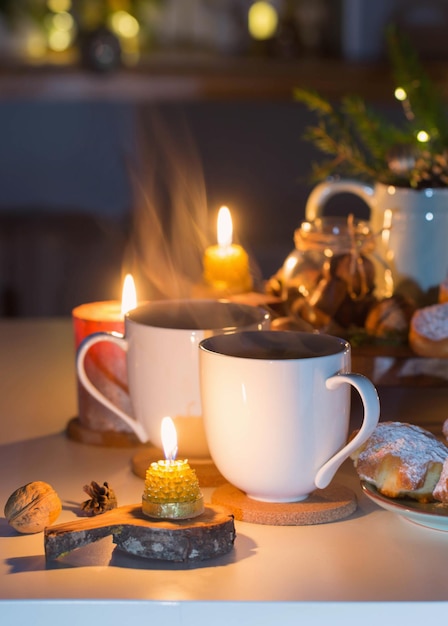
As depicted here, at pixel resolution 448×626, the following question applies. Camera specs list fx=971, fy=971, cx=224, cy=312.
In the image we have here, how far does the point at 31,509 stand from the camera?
70 centimetres

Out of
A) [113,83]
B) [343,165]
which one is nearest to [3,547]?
[343,165]

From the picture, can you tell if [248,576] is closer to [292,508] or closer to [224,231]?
[292,508]

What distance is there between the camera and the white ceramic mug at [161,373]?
2.65 feet

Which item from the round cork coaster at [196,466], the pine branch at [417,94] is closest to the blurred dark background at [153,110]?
the pine branch at [417,94]

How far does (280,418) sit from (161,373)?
0.15m

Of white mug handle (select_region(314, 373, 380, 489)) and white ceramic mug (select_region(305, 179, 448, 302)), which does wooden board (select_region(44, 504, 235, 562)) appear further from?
white ceramic mug (select_region(305, 179, 448, 302))

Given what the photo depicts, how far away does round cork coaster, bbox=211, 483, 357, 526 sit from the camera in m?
0.72

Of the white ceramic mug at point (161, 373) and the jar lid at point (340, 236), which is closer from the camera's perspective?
the white ceramic mug at point (161, 373)

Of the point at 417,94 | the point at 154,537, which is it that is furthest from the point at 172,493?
the point at 417,94

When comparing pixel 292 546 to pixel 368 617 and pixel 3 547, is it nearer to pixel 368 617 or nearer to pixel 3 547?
pixel 368 617

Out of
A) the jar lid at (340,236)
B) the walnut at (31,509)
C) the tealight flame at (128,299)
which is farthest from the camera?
the jar lid at (340,236)

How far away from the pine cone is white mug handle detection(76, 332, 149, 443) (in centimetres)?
10

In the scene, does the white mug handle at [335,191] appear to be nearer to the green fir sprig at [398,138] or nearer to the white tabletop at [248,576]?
the green fir sprig at [398,138]

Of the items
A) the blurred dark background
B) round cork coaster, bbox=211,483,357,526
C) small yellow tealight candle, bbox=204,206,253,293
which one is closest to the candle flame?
small yellow tealight candle, bbox=204,206,253,293
